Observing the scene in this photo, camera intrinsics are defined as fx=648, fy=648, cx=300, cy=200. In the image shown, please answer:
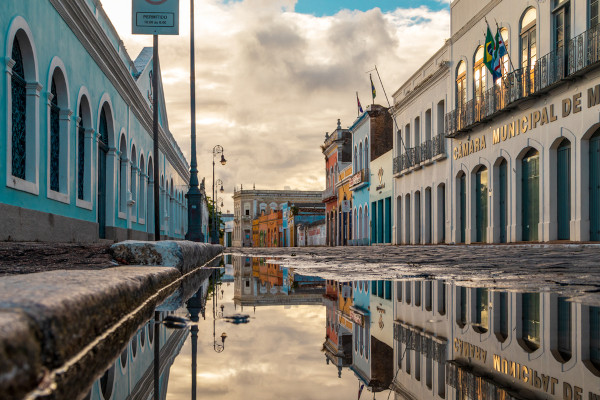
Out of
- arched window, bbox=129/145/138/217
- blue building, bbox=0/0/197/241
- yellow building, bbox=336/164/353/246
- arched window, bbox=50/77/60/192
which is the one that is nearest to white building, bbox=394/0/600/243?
blue building, bbox=0/0/197/241

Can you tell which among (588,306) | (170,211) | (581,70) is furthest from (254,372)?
(170,211)

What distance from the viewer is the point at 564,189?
53.0 ft

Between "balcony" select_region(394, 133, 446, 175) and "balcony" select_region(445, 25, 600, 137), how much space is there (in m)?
1.85

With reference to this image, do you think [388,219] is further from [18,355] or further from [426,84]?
[18,355]

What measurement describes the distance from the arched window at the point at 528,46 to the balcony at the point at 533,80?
3 centimetres

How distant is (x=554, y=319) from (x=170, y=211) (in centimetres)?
3539

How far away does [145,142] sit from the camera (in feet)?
83.6

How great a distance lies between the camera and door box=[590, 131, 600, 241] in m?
14.5

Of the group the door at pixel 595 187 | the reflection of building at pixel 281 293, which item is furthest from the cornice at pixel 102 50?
the door at pixel 595 187

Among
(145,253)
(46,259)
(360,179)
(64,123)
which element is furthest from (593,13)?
(360,179)

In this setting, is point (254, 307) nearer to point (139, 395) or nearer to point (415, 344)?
point (415, 344)

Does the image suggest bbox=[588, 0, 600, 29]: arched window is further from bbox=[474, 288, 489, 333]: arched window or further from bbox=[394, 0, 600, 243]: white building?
bbox=[474, 288, 489, 333]: arched window

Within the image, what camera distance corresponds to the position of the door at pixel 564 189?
15897 mm

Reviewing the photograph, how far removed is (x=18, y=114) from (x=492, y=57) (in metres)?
13.2
